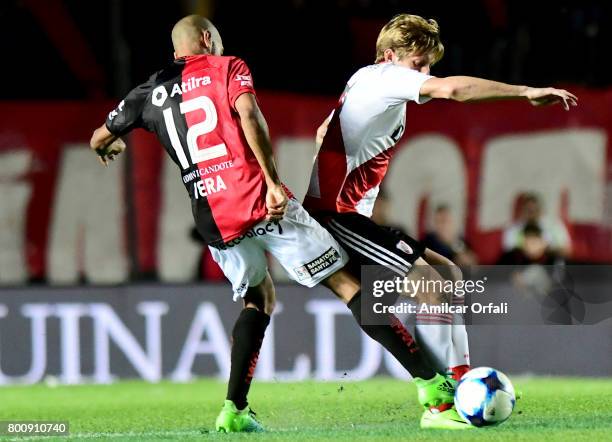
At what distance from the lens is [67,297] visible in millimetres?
10289

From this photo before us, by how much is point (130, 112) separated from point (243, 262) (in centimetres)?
95

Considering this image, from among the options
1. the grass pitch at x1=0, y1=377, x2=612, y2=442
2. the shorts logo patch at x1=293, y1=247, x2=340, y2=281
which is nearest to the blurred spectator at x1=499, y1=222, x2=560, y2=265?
the grass pitch at x1=0, y1=377, x2=612, y2=442

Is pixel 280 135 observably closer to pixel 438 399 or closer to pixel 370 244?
pixel 370 244

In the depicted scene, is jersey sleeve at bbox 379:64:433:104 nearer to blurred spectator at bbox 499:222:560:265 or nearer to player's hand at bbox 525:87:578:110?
player's hand at bbox 525:87:578:110

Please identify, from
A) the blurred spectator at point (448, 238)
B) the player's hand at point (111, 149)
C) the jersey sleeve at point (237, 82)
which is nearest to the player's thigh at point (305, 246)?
the jersey sleeve at point (237, 82)

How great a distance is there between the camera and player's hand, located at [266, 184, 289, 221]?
20.2ft

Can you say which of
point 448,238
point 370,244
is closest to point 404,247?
point 370,244

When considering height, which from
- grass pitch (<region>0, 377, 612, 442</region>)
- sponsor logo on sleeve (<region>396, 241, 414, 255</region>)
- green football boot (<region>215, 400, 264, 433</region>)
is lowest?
grass pitch (<region>0, 377, 612, 442</region>)

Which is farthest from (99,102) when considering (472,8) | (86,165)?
(472,8)

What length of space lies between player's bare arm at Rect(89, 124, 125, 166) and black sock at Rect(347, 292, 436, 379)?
4.93ft

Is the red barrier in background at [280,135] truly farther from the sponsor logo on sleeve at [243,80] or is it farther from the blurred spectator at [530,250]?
the sponsor logo on sleeve at [243,80]

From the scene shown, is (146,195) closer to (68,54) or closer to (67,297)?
(67,297)

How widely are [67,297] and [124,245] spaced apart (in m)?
0.59

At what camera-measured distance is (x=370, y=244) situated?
638cm
